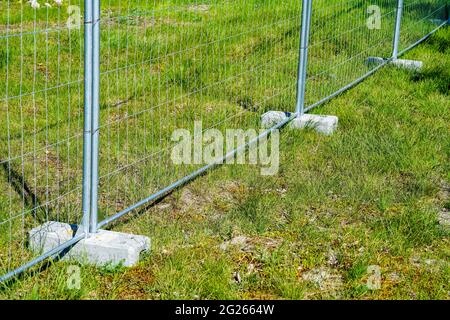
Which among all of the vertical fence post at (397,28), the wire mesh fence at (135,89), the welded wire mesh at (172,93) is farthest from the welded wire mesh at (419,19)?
the welded wire mesh at (172,93)

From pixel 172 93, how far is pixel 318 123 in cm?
152

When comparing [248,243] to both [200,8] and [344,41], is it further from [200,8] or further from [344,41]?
[344,41]

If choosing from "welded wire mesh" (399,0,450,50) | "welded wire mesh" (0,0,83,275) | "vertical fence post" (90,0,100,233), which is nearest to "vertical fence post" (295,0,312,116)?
"welded wire mesh" (0,0,83,275)

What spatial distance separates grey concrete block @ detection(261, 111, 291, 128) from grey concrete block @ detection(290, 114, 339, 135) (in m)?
0.11

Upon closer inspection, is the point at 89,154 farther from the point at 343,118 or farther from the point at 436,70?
the point at 436,70

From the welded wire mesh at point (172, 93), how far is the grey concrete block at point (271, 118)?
0.25 feet

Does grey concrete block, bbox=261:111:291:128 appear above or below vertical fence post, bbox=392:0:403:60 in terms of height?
below

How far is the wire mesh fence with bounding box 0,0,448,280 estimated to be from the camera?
442cm

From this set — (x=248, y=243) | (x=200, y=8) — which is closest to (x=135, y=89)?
(x=248, y=243)

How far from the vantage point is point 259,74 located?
832 centimetres

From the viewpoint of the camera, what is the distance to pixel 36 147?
6180 mm

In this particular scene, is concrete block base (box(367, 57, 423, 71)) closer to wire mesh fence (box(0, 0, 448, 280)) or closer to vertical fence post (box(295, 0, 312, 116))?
wire mesh fence (box(0, 0, 448, 280))

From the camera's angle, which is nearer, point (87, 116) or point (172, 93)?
point (87, 116)
